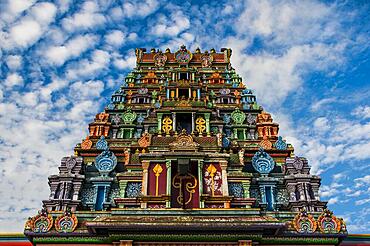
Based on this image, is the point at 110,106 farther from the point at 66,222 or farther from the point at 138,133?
the point at 66,222

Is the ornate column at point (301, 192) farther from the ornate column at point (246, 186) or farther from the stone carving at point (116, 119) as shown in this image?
the stone carving at point (116, 119)

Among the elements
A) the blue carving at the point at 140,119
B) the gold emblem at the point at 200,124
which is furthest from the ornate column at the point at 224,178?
the blue carving at the point at 140,119

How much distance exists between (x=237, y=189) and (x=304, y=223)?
5796mm

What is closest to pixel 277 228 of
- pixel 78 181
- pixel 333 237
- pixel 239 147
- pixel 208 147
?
pixel 333 237

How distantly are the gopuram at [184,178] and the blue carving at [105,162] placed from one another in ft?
0.25

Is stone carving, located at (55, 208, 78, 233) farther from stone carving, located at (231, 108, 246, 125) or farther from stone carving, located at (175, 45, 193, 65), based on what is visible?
stone carving, located at (175, 45, 193, 65)

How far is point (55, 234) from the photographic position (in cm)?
1650

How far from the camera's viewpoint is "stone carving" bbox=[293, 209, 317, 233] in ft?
55.8

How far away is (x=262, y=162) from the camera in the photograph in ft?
81.5

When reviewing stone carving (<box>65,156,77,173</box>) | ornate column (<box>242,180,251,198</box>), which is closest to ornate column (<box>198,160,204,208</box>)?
ornate column (<box>242,180,251,198</box>)

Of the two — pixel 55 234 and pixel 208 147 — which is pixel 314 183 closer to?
pixel 208 147

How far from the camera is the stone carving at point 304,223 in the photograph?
55.8 feet

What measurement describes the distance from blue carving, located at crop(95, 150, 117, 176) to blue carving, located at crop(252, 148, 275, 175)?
9129 millimetres

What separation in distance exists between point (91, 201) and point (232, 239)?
11.1m
